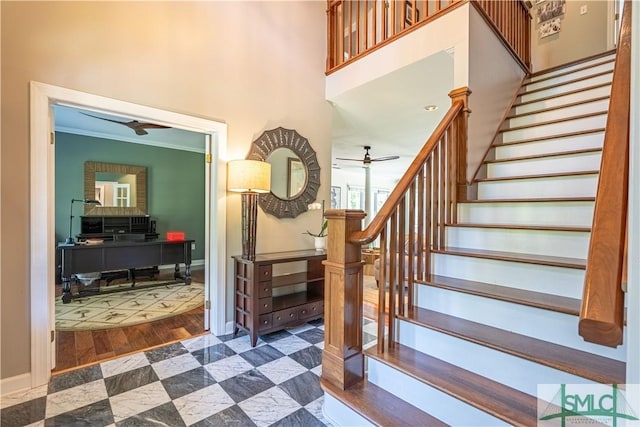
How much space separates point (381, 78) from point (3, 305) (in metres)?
3.55

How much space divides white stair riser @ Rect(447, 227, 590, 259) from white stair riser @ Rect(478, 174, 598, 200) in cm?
53

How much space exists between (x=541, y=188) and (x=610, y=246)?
5.98 ft

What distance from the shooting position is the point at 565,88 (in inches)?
127

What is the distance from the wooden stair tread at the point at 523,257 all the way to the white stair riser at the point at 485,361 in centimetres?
57

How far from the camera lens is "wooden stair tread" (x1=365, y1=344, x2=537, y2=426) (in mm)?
1165

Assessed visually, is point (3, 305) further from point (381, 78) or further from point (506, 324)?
point (381, 78)

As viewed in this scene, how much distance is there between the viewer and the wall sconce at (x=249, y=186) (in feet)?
8.84

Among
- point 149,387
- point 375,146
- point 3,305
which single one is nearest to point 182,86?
point 3,305

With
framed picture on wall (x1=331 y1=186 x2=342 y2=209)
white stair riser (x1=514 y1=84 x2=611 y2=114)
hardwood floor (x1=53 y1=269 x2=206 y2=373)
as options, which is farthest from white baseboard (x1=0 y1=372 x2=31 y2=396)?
framed picture on wall (x1=331 y1=186 x2=342 y2=209)

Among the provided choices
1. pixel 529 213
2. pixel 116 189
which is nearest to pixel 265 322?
pixel 529 213

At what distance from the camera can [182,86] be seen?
2.65 m

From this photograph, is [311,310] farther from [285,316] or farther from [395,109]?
[395,109]

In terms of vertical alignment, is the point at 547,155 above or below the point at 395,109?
below

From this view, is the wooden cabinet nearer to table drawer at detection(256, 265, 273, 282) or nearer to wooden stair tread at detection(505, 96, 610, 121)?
table drawer at detection(256, 265, 273, 282)
